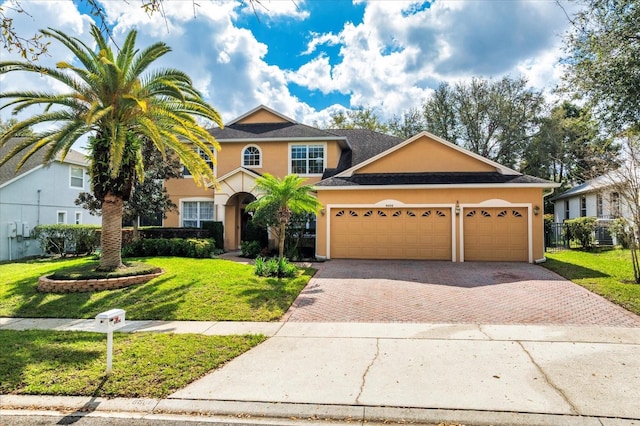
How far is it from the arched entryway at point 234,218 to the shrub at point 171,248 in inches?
150

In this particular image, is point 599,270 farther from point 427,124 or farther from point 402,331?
point 427,124

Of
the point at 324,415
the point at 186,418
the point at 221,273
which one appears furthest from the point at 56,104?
the point at 324,415

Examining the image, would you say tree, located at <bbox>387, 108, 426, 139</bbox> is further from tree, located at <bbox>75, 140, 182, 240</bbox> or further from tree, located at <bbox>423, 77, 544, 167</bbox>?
tree, located at <bbox>75, 140, 182, 240</bbox>

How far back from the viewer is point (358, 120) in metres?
39.1

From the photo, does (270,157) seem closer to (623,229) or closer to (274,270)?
(274,270)

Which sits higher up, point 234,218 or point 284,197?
point 284,197

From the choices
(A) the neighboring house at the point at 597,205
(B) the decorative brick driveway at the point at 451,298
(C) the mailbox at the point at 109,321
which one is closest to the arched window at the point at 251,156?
(B) the decorative brick driveway at the point at 451,298

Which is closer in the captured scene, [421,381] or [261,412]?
[261,412]

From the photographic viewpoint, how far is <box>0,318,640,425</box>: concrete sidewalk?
4367 millimetres

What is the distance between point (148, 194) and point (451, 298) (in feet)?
46.2

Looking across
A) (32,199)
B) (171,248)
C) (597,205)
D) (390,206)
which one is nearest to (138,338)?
(171,248)

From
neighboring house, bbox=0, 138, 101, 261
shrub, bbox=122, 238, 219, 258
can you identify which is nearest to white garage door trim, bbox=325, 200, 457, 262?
shrub, bbox=122, 238, 219, 258

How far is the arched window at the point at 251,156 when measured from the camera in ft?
70.2

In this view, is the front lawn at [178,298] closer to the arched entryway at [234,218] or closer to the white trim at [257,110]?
the arched entryway at [234,218]
